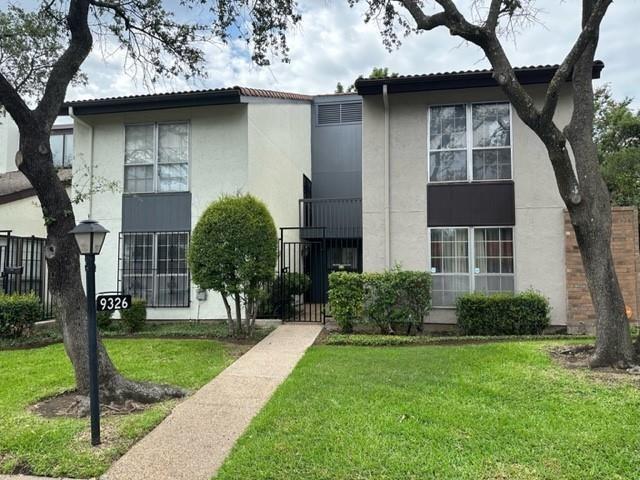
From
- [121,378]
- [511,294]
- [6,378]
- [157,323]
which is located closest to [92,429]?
[121,378]

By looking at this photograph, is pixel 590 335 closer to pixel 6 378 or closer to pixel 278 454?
pixel 278 454

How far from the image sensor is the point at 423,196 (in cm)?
1106

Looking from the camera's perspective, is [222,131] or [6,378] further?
[222,131]

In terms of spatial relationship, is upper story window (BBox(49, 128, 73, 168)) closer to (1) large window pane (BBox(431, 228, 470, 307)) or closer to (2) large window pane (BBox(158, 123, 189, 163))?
(2) large window pane (BBox(158, 123, 189, 163))

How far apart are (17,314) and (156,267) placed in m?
3.24

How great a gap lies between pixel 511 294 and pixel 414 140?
4.35m

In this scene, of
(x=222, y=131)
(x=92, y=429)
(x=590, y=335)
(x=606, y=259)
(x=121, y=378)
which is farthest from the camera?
(x=222, y=131)

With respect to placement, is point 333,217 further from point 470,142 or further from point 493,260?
point 493,260

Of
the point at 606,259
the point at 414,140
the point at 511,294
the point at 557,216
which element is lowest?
the point at 511,294

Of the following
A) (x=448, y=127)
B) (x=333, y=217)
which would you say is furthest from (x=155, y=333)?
(x=448, y=127)

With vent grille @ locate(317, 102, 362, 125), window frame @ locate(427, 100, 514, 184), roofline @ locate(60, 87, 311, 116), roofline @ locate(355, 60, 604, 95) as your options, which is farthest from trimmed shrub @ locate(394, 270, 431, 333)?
vent grille @ locate(317, 102, 362, 125)

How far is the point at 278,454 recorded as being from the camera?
12.9 feet

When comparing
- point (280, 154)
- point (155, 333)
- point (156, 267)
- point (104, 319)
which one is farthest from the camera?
point (280, 154)

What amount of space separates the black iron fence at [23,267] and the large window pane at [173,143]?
4.13m
